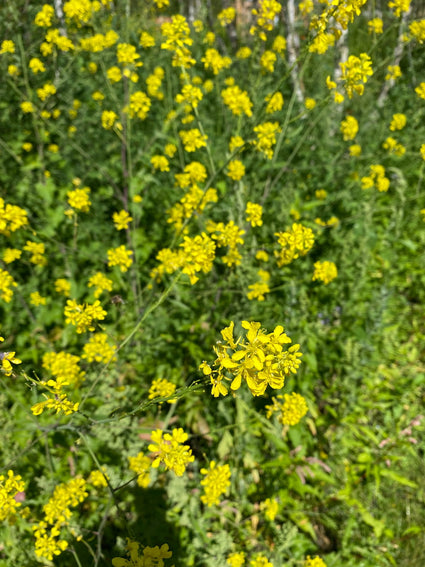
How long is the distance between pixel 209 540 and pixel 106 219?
299 cm

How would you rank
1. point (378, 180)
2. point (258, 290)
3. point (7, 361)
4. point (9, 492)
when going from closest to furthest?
point (7, 361) < point (9, 492) < point (258, 290) < point (378, 180)

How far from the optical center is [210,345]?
2.79m

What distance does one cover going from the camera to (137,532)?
7.30 ft

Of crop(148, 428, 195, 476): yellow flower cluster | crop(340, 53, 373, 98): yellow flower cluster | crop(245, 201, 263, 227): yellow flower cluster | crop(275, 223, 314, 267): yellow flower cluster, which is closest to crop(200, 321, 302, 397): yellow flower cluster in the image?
crop(148, 428, 195, 476): yellow flower cluster

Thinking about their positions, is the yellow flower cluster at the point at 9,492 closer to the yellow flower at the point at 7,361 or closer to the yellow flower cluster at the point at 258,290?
the yellow flower at the point at 7,361

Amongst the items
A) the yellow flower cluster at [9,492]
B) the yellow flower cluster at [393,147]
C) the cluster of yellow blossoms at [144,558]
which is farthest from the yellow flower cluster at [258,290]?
the yellow flower cluster at [393,147]

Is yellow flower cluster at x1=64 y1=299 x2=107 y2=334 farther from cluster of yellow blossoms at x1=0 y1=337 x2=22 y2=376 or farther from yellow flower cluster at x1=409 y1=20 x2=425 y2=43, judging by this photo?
yellow flower cluster at x1=409 y1=20 x2=425 y2=43

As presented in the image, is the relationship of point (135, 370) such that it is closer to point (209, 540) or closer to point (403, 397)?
point (209, 540)

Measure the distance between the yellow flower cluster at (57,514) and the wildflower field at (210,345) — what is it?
0.01 metres

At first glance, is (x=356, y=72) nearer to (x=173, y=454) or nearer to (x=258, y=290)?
(x=258, y=290)

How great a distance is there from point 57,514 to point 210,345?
1361mm

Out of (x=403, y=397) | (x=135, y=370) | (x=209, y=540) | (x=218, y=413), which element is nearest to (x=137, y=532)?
(x=209, y=540)

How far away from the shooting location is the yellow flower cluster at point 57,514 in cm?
185

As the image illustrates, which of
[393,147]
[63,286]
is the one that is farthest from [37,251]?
[393,147]
